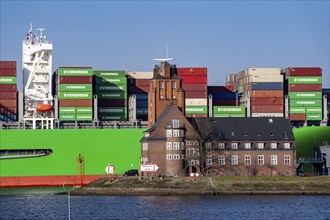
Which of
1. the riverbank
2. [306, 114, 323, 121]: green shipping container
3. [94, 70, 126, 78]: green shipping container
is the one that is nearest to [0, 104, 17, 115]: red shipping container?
[94, 70, 126, 78]: green shipping container

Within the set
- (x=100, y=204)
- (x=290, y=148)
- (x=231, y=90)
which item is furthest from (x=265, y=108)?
(x=100, y=204)

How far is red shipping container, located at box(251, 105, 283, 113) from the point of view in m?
111

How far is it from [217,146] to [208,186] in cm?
970

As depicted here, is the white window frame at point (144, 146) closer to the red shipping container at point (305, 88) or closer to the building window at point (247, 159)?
the building window at point (247, 159)

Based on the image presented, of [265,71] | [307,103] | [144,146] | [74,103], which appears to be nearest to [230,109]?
[265,71]

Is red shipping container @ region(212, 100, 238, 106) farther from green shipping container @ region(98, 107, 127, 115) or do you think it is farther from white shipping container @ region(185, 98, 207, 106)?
green shipping container @ region(98, 107, 127, 115)

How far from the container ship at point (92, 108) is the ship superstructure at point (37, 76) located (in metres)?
0.11

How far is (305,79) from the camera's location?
112 metres

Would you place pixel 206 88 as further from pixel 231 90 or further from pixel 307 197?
pixel 307 197

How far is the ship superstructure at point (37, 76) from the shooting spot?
10594 cm

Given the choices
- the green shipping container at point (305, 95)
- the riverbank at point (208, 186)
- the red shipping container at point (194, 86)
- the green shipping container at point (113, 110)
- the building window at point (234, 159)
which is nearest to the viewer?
the riverbank at point (208, 186)

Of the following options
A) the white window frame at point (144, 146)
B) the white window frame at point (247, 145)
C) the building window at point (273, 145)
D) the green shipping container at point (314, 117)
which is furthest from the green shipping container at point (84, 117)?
the green shipping container at point (314, 117)

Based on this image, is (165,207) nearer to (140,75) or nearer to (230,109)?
(230,109)

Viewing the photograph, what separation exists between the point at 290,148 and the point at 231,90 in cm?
2173
